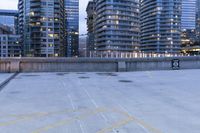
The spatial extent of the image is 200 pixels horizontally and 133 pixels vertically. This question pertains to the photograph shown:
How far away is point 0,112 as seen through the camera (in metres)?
11.7

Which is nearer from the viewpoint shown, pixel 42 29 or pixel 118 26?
pixel 42 29

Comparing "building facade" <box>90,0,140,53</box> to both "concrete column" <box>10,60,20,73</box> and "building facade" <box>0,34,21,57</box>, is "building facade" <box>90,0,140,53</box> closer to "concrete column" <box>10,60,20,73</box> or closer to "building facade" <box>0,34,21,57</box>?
"building facade" <box>0,34,21,57</box>

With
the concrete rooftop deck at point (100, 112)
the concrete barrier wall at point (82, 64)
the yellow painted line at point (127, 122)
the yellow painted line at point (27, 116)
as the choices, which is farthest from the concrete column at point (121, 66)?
the yellow painted line at point (127, 122)

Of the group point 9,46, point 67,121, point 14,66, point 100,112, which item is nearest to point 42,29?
point 9,46

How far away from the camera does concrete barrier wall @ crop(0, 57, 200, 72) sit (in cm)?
3212

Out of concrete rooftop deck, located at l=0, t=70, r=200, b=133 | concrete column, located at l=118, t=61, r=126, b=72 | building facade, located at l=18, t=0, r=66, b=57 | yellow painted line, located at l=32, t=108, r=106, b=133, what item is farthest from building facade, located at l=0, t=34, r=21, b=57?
yellow painted line, located at l=32, t=108, r=106, b=133

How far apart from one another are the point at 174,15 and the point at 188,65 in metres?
170

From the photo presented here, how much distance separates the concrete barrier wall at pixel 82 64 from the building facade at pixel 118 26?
11939 cm

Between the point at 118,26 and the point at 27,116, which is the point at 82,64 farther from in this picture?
the point at 118,26

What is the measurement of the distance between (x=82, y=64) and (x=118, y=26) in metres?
128

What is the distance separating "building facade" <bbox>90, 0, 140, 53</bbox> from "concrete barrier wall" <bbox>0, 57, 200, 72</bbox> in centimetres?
11939

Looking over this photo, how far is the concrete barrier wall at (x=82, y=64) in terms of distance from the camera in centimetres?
3212

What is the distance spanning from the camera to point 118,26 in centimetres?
15900

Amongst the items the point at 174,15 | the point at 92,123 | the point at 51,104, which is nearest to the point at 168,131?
the point at 92,123
